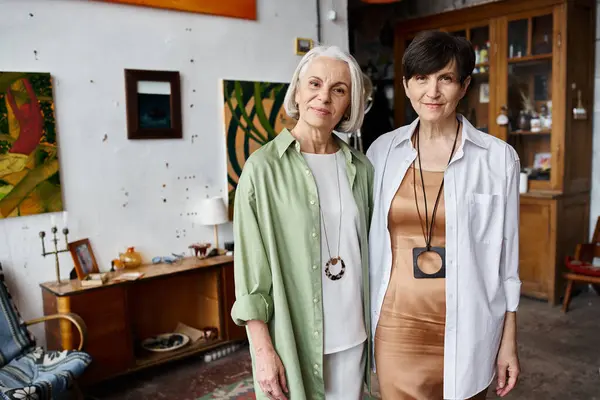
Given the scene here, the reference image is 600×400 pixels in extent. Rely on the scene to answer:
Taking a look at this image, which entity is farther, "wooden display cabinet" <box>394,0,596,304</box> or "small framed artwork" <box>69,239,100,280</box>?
"wooden display cabinet" <box>394,0,596,304</box>

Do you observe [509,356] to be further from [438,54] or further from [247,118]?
[247,118]

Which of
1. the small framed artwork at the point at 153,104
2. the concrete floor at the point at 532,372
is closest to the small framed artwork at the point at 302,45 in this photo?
the small framed artwork at the point at 153,104

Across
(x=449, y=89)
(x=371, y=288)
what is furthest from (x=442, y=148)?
(x=371, y=288)

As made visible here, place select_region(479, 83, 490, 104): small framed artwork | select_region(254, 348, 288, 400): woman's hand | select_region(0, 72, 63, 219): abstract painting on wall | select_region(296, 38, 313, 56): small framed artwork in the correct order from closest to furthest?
select_region(254, 348, 288, 400): woman's hand < select_region(0, 72, 63, 219): abstract painting on wall < select_region(296, 38, 313, 56): small framed artwork < select_region(479, 83, 490, 104): small framed artwork

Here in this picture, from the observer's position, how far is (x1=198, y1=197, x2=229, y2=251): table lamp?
3875mm

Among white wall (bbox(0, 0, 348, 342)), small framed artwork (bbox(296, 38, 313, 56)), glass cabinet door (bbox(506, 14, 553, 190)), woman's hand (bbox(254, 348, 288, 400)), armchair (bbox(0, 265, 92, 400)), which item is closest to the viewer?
woman's hand (bbox(254, 348, 288, 400))

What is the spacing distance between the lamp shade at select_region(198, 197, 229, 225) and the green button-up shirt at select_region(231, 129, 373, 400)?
94.2 inches

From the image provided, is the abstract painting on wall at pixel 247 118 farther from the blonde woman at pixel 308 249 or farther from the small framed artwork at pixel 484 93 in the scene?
the blonde woman at pixel 308 249

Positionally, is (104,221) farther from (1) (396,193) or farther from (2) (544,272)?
(2) (544,272)

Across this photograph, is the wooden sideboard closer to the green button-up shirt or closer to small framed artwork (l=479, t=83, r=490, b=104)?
the green button-up shirt

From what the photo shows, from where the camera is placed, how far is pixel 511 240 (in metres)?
1.60

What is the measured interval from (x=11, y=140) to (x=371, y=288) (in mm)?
2459

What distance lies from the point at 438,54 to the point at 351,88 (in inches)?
10.7

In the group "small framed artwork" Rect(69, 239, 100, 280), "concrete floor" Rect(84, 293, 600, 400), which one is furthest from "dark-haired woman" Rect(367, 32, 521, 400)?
"small framed artwork" Rect(69, 239, 100, 280)
